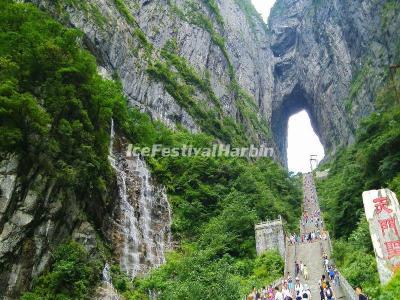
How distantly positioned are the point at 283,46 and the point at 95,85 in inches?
2538

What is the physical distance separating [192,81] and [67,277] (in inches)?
1302

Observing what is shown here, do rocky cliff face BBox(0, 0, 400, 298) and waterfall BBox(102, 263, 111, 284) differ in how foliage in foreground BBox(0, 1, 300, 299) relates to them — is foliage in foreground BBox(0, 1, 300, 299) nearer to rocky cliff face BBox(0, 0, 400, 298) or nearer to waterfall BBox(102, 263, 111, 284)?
waterfall BBox(102, 263, 111, 284)

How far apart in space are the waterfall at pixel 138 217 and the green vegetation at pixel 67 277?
170 inches

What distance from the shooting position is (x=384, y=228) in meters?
11.0

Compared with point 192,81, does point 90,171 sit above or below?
below

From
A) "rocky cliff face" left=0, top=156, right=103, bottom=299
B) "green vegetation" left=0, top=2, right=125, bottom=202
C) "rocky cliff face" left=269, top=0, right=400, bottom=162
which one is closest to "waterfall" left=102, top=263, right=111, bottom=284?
"rocky cliff face" left=0, top=156, right=103, bottom=299

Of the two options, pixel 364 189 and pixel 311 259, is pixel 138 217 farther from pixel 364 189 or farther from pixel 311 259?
pixel 364 189

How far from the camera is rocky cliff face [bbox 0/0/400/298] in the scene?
17438mm

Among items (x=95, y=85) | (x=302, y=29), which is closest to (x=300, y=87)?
(x=302, y=29)

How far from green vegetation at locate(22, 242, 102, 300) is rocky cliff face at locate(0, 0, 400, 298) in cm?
48

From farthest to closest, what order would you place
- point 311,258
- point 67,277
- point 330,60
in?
point 330,60 → point 311,258 → point 67,277

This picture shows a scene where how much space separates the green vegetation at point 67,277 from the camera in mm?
15961

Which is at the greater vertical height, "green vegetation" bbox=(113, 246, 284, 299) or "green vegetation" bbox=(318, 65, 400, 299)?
"green vegetation" bbox=(318, 65, 400, 299)

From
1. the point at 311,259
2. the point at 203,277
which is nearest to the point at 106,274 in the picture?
the point at 203,277
